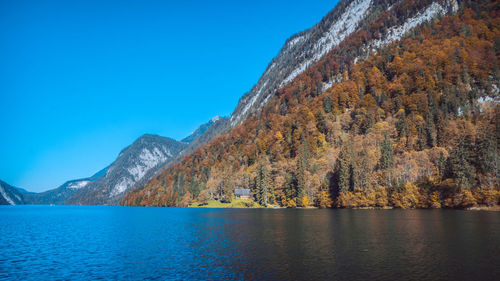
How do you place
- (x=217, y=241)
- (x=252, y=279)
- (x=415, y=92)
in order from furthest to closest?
(x=415, y=92) → (x=217, y=241) → (x=252, y=279)

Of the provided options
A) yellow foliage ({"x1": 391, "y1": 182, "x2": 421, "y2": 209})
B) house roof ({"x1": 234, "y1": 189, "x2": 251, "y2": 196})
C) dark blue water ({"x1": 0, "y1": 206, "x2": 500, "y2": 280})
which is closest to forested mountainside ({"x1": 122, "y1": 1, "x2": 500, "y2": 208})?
yellow foliage ({"x1": 391, "y1": 182, "x2": 421, "y2": 209})

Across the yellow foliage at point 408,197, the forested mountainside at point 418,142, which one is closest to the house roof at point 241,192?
the forested mountainside at point 418,142

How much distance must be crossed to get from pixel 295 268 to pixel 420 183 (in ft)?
351

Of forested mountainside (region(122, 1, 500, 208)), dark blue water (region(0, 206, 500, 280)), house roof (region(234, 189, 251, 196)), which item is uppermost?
forested mountainside (region(122, 1, 500, 208))

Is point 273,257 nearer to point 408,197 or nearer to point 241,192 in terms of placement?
point 408,197

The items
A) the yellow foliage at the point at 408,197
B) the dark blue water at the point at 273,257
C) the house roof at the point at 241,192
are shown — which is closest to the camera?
the dark blue water at the point at 273,257

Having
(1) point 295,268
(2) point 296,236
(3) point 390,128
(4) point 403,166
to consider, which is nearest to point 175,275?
(1) point 295,268

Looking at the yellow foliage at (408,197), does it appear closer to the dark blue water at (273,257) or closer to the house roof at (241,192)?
the dark blue water at (273,257)

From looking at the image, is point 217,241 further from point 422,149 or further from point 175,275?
point 422,149

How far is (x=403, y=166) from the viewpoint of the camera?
125812 mm

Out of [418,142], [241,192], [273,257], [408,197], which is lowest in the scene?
[273,257]

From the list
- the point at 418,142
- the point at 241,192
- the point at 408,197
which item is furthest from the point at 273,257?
the point at 241,192

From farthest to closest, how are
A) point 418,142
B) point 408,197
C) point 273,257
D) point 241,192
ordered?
1. point 241,192
2. point 418,142
3. point 408,197
4. point 273,257

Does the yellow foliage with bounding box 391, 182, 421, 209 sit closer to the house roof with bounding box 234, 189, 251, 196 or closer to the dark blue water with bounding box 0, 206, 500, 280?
the dark blue water with bounding box 0, 206, 500, 280
